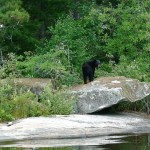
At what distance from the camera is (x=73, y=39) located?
32531 millimetres

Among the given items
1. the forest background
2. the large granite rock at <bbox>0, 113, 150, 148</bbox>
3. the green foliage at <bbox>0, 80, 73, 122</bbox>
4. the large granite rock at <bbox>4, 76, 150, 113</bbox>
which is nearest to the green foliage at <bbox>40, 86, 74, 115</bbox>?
the green foliage at <bbox>0, 80, 73, 122</bbox>

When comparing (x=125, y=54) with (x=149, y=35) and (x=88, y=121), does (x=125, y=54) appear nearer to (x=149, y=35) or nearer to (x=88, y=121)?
(x=149, y=35)

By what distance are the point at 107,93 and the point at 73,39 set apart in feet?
28.6

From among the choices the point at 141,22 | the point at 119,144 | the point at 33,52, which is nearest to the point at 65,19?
the point at 33,52

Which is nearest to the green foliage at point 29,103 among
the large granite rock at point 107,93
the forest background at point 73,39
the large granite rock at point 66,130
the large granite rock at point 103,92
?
the forest background at point 73,39

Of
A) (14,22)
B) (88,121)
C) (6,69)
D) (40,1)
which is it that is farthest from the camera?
(40,1)

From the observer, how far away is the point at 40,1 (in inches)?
1389

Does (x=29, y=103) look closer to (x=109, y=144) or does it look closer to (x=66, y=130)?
(x=66, y=130)

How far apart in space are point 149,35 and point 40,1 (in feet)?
27.0

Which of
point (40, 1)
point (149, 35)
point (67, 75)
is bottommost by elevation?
point (67, 75)

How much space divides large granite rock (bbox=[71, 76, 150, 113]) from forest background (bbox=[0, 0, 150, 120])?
166cm

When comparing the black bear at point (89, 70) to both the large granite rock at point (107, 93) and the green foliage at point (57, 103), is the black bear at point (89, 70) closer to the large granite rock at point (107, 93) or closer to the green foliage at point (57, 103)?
the large granite rock at point (107, 93)

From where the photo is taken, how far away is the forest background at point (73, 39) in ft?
92.0

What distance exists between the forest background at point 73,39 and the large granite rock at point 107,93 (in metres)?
1.66
